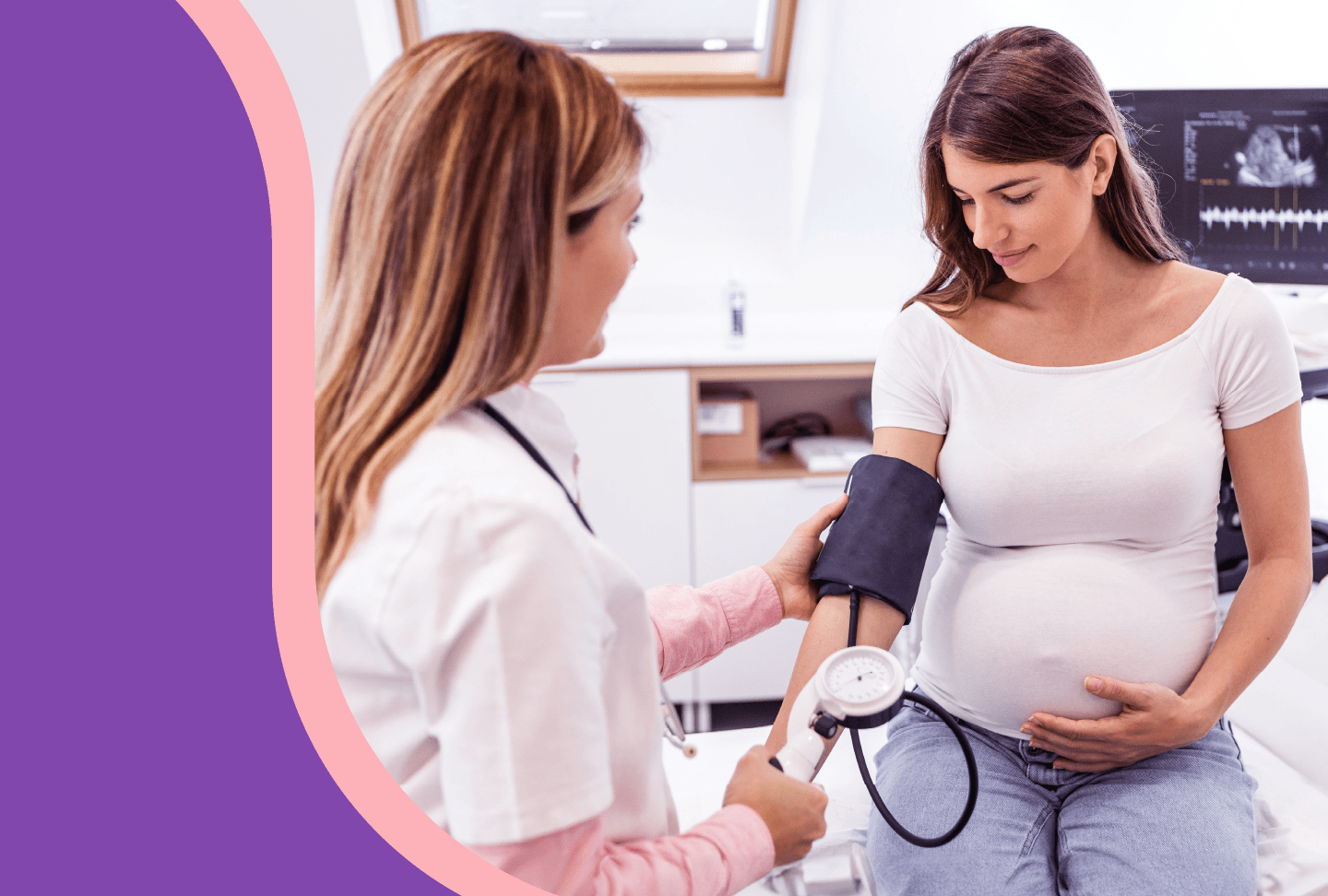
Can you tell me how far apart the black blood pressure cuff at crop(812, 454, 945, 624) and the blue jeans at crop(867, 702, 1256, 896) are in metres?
0.18

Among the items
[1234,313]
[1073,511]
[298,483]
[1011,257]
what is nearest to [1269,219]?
[1234,313]

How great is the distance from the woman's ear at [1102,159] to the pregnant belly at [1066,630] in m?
0.41

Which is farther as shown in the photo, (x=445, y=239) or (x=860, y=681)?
(x=860, y=681)

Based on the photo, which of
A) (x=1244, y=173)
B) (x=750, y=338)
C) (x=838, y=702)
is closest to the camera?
(x=838, y=702)

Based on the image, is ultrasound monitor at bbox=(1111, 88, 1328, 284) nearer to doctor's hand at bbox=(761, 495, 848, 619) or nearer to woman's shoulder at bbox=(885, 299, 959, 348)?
woman's shoulder at bbox=(885, 299, 959, 348)

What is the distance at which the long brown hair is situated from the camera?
39.7 inches

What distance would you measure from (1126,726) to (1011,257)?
523 mm

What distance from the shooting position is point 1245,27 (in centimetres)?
228

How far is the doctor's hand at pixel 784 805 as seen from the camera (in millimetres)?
734

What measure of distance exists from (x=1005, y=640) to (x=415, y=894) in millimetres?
728

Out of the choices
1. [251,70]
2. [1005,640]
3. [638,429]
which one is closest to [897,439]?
[1005,640]

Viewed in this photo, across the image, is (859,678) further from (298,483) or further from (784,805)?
(298,483)

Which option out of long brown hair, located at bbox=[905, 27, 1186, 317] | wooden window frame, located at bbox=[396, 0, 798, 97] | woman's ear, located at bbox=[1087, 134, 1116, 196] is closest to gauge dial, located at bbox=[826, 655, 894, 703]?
long brown hair, located at bbox=[905, 27, 1186, 317]

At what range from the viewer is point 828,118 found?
8.20 feet
